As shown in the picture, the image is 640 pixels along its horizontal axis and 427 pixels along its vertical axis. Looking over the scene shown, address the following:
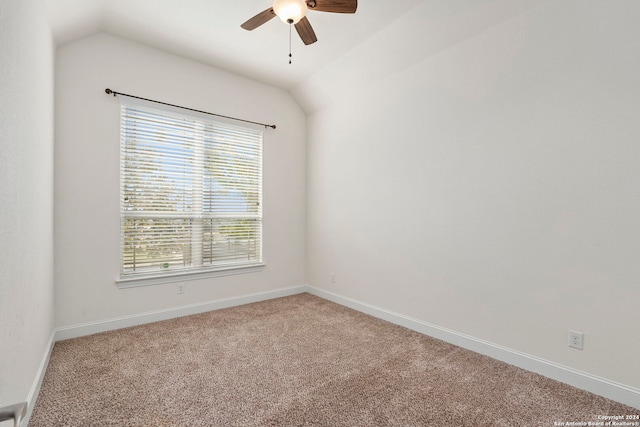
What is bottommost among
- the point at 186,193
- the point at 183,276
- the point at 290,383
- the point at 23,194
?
the point at 290,383

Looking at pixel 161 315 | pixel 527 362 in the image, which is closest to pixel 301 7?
pixel 527 362

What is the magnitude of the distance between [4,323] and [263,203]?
3.02 metres

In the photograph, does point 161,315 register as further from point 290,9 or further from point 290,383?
point 290,9

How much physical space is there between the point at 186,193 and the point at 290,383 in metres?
2.41

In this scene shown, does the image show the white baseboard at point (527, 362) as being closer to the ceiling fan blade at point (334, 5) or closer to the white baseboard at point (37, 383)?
the ceiling fan blade at point (334, 5)

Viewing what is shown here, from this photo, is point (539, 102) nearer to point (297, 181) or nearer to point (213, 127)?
point (297, 181)

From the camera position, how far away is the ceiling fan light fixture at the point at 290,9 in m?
2.10

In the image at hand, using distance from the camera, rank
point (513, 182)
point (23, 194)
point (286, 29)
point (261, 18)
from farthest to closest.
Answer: point (286, 29) → point (513, 182) → point (261, 18) → point (23, 194)

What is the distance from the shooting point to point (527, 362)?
7.77 feet

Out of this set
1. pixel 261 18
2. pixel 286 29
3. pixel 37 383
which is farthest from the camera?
pixel 286 29

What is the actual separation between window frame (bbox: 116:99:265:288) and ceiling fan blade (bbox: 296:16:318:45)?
1709mm

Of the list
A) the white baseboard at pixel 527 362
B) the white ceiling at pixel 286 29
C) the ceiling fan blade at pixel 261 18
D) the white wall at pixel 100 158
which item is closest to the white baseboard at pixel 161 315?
the white wall at pixel 100 158

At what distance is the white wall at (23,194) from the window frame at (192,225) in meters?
0.73

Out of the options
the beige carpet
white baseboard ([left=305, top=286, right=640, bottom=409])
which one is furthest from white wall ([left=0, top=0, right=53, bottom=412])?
white baseboard ([left=305, top=286, right=640, bottom=409])
